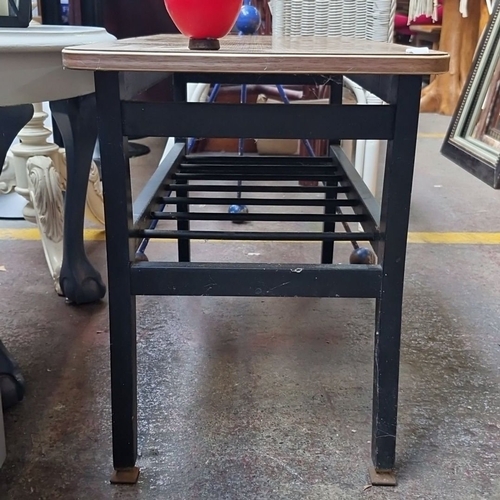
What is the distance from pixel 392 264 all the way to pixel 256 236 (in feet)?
0.87

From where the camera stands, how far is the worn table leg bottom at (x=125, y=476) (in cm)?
96

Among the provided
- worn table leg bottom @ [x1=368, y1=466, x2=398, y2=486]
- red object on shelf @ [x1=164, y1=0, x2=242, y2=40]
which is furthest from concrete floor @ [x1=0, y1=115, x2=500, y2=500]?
red object on shelf @ [x1=164, y1=0, x2=242, y2=40]

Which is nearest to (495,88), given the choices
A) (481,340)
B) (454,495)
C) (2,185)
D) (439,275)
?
(439,275)

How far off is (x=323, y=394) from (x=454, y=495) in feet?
1.06

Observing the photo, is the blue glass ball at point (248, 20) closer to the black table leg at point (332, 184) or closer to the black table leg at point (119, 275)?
the black table leg at point (332, 184)

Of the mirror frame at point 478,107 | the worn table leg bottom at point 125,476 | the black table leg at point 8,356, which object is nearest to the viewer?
the worn table leg bottom at point 125,476

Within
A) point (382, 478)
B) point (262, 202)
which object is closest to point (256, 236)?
point (262, 202)

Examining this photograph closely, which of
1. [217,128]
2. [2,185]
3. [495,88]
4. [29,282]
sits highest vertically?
[217,128]

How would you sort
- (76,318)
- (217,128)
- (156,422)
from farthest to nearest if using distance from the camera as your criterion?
(76,318) < (156,422) < (217,128)

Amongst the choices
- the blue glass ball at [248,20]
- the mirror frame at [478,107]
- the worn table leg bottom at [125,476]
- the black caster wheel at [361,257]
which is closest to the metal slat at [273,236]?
the worn table leg bottom at [125,476]

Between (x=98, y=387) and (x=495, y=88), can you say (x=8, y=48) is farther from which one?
(x=495, y=88)

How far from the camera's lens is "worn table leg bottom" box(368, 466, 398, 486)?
96 centimetres

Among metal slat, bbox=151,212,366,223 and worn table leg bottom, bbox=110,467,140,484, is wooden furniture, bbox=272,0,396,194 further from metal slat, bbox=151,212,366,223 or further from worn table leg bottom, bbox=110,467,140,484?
worn table leg bottom, bbox=110,467,140,484

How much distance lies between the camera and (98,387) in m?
1.22
